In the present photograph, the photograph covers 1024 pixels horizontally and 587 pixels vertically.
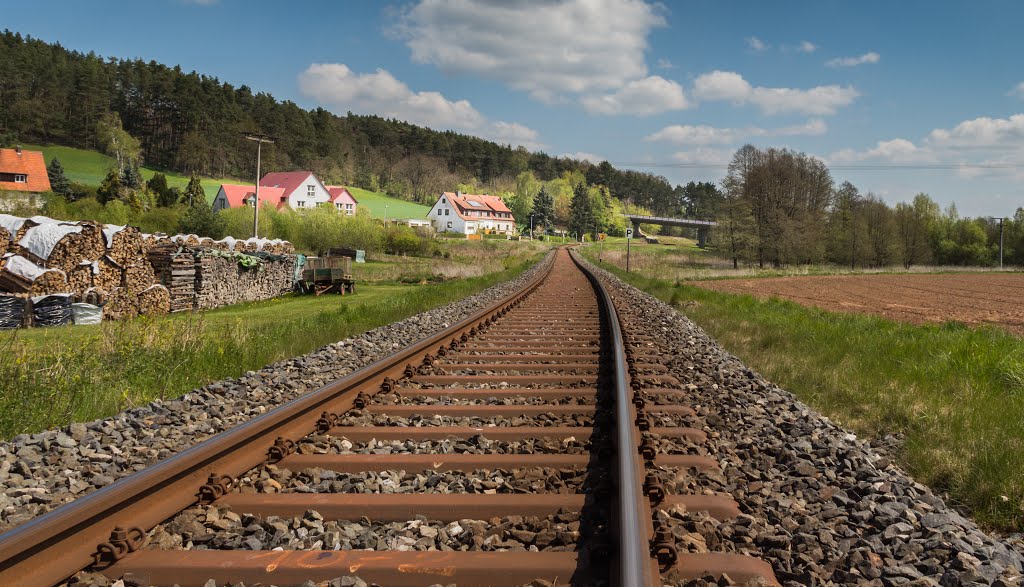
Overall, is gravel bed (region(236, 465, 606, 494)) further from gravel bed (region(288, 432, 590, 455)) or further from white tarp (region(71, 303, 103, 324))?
white tarp (region(71, 303, 103, 324))

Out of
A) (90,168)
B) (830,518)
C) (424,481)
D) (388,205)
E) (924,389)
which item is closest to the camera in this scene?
(830,518)

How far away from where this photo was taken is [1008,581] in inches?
97.4

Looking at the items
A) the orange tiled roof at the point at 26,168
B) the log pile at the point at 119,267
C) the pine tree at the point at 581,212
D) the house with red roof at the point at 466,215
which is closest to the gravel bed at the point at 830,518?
the log pile at the point at 119,267

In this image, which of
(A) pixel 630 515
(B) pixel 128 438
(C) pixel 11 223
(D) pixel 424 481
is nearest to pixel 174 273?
(C) pixel 11 223

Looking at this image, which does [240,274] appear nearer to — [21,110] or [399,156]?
[21,110]

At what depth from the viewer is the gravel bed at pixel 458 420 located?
181 inches

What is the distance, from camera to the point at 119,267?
21.0 m

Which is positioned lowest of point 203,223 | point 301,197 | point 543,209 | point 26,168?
point 203,223

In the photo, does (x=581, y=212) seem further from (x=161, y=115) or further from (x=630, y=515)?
(x=630, y=515)

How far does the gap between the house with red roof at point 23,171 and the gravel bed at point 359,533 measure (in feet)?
350

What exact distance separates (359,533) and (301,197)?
11072 cm

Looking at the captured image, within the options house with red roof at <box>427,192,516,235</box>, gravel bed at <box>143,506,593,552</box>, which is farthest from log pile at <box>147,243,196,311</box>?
house with red roof at <box>427,192,516,235</box>

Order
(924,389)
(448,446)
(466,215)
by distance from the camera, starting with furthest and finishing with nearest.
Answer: (466,215) → (924,389) → (448,446)

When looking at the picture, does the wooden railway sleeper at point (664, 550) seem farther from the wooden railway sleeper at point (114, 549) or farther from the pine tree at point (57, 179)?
the pine tree at point (57, 179)
